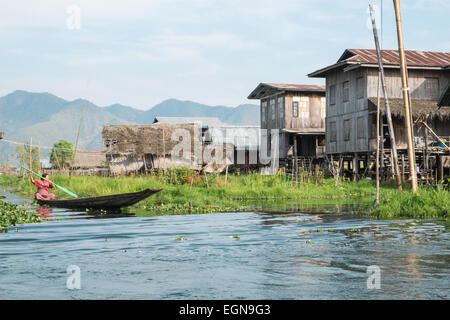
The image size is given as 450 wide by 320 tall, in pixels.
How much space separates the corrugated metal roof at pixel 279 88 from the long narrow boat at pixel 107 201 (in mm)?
18940

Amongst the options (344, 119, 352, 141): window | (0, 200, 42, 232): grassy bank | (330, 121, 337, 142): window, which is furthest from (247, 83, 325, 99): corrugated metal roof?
(0, 200, 42, 232): grassy bank

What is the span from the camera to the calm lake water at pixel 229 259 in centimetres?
671

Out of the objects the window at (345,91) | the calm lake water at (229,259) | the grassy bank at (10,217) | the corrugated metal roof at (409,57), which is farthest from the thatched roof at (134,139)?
the calm lake water at (229,259)

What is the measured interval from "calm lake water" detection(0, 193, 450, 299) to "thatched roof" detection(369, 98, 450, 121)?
1310 cm

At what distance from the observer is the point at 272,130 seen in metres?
37.0

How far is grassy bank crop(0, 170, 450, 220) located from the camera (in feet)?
47.6

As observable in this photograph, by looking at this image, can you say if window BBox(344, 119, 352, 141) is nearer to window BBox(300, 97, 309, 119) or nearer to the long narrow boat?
window BBox(300, 97, 309, 119)

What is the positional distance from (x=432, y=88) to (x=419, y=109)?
3.47 meters
